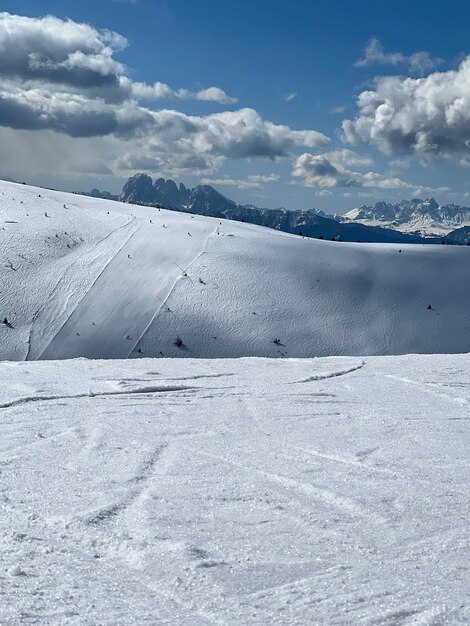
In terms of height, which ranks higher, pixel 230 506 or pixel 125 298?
pixel 125 298

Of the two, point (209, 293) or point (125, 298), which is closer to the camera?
point (125, 298)

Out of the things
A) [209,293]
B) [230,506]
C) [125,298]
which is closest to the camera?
[230,506]

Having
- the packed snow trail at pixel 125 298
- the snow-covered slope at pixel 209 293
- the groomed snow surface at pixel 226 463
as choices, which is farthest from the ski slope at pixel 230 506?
the snow-covered slope at pixel 209 293

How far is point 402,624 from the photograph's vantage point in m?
2.38

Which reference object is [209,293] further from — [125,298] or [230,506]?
[230,506]

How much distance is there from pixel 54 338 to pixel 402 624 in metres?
10.1

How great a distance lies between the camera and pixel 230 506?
3521mm

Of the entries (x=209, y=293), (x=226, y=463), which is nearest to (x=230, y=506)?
(x=226, y=463)

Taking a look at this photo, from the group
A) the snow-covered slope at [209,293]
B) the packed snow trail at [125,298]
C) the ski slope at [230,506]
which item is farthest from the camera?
the snow-covered slope at [209,293]

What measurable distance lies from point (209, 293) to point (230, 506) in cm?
959

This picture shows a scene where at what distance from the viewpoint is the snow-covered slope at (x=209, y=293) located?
11539 millimetres

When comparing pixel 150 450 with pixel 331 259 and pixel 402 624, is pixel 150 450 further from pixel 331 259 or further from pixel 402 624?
pixel 331 259

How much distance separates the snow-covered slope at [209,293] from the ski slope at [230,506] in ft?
15.7

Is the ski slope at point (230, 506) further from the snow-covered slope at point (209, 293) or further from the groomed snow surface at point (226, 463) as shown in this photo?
the snow-covered slope at point (209, 293)
